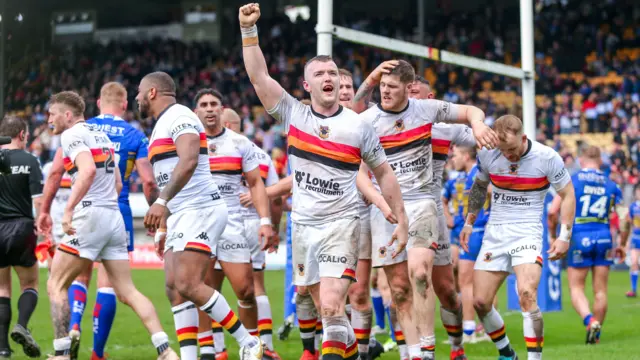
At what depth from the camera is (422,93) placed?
9.21m

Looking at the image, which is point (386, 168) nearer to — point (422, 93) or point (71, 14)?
point (422, 93)

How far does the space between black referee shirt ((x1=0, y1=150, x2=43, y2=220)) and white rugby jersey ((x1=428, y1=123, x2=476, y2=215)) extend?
422 centimetres

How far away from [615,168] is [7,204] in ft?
60.2

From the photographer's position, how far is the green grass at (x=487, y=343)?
9953 mm

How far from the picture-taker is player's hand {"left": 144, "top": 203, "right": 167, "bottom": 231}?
711cm

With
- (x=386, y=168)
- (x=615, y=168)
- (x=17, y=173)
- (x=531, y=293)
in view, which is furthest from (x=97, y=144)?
(x=615, y=168)

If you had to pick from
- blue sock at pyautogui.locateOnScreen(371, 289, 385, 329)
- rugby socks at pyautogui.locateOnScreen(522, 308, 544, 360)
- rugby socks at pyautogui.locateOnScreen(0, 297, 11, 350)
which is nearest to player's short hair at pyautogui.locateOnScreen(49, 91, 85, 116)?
rugby socks at pyautogui.locateOnScreen(0, 297, 11, 350)

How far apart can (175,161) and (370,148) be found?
5.21ft

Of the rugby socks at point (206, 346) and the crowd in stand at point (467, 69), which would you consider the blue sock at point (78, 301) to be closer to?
the rugby socks at point (206, 346)

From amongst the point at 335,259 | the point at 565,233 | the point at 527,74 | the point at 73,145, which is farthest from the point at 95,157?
the point at 527,74

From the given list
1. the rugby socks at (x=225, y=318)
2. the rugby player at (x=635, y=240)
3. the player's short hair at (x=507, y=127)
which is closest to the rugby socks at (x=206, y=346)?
the rugby socks at (x=225, y=318)

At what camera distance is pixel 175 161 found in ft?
25.1

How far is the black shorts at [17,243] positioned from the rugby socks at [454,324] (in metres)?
4.33

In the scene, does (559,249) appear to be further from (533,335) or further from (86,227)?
(86,227)
